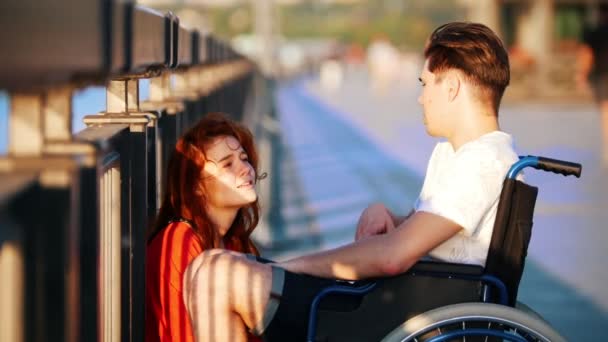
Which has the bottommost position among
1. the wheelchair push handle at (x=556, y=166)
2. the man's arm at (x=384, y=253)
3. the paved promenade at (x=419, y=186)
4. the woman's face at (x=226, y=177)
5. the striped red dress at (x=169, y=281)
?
the paved promenade at (x=419, y=186)

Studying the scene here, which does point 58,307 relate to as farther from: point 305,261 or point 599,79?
point 599,79

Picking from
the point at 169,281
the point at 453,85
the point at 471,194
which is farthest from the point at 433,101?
the point at 169,281

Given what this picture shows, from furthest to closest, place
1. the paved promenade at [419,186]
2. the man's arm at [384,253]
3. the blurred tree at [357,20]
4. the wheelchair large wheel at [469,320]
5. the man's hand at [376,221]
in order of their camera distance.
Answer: the blurred tree at [357,20], the paved promenade at [419,186], the man's hand at [376,221], the man's arm at [384,253], the wheelchair large wheel at [469,320]

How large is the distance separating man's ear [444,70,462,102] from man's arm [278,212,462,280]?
0.38 m

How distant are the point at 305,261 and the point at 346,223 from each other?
709 centimetres

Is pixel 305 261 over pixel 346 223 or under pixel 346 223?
over

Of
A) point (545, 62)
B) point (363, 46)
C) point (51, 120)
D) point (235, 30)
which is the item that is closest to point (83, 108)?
point (51, 120)

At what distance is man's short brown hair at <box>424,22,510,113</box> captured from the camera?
3.77 m

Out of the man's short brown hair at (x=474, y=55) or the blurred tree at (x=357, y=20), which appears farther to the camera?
the blurred tree at (x=357, y=20)

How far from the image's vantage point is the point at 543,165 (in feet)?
11.9

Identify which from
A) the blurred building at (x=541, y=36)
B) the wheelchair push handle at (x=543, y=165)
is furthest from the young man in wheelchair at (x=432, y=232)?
the blurred building at (x=541, y=36)

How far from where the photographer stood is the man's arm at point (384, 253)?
11.6 ft

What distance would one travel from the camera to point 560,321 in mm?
6895

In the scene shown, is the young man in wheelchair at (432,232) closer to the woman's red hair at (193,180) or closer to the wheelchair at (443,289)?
the wheelchair at (443,289)
